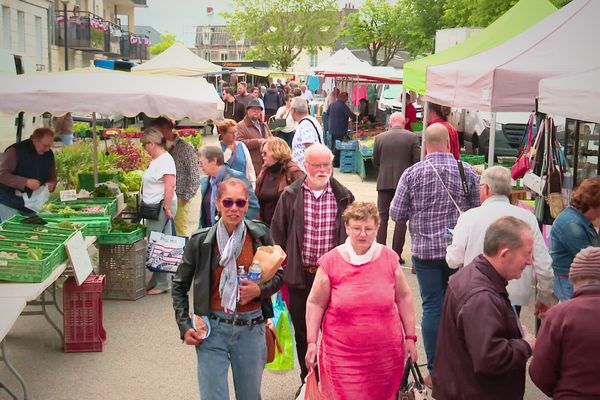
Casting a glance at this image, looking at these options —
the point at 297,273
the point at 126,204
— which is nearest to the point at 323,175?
the point at 297,273

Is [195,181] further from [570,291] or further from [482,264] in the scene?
[482,264]

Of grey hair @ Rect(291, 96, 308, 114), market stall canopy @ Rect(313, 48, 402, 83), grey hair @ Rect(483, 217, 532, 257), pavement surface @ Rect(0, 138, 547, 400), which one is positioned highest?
market stall canopy @ Rect(313, 48, 402, 83)

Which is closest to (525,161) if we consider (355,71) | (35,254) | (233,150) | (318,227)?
(233,150)

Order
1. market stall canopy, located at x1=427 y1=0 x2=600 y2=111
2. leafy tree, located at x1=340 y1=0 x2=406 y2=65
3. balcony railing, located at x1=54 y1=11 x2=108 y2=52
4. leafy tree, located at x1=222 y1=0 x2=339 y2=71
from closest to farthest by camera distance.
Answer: market stall canopy, located at x1=427 y1=0 x2=600 y2=111 → balcony railing, located at x1=54 y1=11 x2=108 y2=52 → leafy tree, located at x1=340 y1=0 x2=406 y2=65 → leafy tree, located at x1=222 y1=0 x2=339 y2=71

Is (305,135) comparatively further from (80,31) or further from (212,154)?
(80,31)

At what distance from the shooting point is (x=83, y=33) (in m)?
48.1

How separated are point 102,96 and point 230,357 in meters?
5.16

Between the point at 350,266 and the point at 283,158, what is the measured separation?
3259 mm

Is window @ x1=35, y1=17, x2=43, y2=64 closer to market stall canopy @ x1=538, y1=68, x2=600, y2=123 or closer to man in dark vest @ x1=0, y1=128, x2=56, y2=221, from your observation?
man in dark vest @ x1=0, y1=128, x2=56, y2=221

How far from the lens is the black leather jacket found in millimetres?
4930

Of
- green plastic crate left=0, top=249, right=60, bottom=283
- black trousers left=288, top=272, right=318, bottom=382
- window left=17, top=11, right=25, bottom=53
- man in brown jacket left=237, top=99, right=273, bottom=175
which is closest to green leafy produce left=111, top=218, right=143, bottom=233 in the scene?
green plastic crate left=0, top=249, right=60, bottom=283

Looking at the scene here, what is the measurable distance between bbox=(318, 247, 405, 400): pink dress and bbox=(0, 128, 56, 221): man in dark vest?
5763mm

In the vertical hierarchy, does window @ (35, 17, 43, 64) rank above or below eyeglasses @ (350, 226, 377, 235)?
above

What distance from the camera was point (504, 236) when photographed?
4230 millimetres
